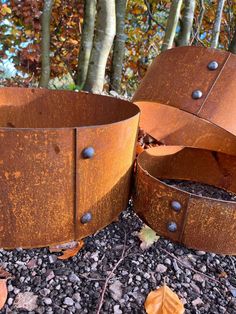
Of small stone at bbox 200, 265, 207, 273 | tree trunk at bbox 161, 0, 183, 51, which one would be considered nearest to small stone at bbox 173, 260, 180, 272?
small stone at bbox 200, 265, 207, 273

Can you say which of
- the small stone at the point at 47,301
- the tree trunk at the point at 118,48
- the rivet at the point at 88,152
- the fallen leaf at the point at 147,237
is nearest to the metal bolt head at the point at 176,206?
the fallen leaf at the point at 147,237

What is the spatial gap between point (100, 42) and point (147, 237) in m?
2.24

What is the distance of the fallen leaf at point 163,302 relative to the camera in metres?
1.40

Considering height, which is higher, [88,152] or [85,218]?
[88,152]

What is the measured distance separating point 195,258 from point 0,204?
97cm

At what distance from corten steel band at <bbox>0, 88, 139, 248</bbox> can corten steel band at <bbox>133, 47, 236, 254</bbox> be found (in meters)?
0.22

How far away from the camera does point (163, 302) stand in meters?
1.43

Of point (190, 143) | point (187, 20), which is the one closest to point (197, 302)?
point (190, 143)

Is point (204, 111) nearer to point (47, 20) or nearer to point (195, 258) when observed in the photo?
point (195, 258)

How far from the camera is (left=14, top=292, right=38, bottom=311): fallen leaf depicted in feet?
4.52

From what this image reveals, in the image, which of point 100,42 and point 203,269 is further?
point 100,42

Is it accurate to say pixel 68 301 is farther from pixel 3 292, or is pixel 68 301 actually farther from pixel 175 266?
pixel 175 266

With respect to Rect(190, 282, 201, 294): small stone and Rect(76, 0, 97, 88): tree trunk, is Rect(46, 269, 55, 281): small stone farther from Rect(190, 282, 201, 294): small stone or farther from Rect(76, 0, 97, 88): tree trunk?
Rect(76, 0, 97, 88): tree trunk

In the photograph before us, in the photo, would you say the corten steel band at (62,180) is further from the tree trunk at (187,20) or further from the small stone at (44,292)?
the tree trunk at (187,20)
